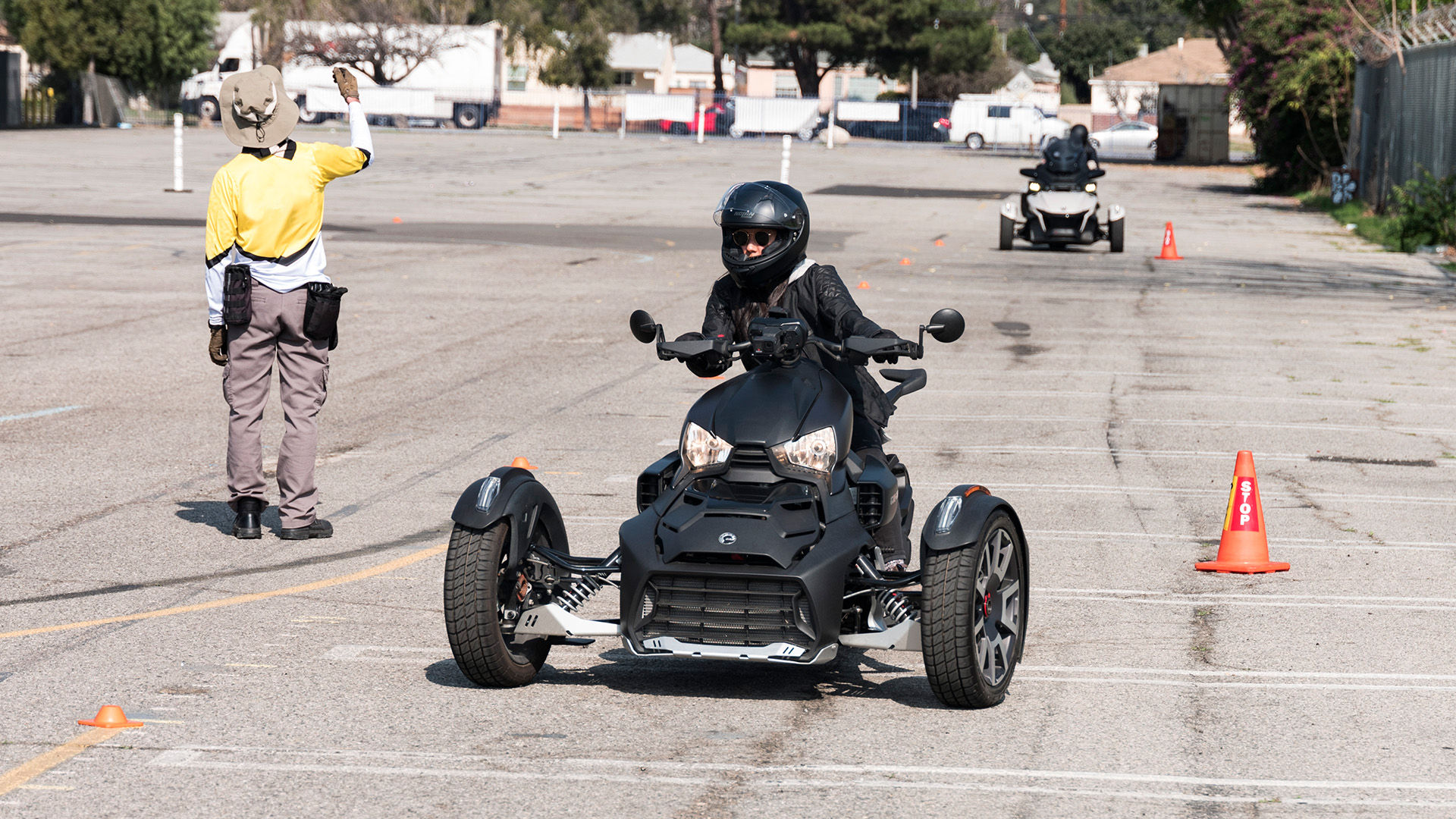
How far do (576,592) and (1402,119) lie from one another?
29902mm

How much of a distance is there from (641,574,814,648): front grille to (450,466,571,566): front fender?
1.78ft

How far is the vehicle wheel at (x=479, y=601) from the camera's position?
5.66 meters

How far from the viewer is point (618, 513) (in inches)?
350

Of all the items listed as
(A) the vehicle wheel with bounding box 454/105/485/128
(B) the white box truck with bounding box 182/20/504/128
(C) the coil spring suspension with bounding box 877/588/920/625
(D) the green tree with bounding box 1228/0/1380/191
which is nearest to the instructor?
(C) the coil spring suspension with bounding box 877/588/920/625

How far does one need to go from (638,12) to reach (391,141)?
226ft

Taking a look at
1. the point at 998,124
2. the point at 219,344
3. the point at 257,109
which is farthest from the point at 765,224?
the point at 998,124

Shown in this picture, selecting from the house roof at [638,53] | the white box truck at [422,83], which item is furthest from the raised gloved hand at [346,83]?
the house roof at [638,53]

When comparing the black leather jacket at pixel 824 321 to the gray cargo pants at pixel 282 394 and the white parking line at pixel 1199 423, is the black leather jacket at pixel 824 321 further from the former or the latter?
the white parking line at pixel 1199 423

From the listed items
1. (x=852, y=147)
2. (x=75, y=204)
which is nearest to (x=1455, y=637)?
Answer: (x=75, y=204)

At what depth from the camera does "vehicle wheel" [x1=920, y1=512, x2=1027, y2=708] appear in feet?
18.1

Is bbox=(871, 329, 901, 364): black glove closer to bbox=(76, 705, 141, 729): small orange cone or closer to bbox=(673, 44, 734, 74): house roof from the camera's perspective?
bbox=(76, 705, 141, 729): small orange cone

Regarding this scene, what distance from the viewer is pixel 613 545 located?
26.7 feet

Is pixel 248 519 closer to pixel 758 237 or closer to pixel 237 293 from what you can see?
pixel 237 293

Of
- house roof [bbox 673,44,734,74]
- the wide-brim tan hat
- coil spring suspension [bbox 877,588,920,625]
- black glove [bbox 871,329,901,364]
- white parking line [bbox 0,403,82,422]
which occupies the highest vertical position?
house roof [bbox 673,44,734,74]
